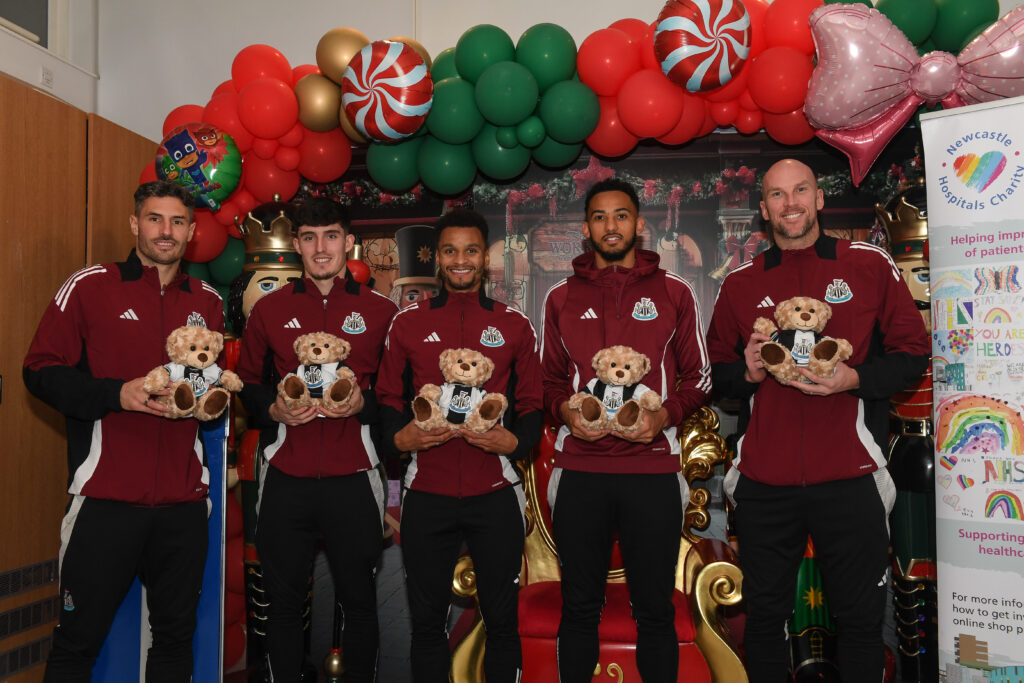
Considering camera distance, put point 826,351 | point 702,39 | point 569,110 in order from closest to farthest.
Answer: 1. point 826,351
2. point 702,39
3. point 569,110

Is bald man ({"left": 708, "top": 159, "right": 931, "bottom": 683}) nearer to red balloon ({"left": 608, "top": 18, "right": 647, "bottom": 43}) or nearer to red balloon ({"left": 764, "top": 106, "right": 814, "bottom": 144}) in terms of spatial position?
red balloon ({"left": 764, "top": 106, "right": 814, "bottom": 144})

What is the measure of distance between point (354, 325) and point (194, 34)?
307 centimetres

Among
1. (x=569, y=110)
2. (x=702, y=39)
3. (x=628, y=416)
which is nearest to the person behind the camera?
(x=628, y=416)

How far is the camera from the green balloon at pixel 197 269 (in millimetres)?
4086

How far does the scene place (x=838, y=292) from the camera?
2.74m

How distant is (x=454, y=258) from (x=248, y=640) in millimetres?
2271

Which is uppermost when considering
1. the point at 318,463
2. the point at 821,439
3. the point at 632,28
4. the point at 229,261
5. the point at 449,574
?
the point at 632,28

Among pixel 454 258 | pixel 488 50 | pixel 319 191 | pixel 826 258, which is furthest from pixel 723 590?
pixel 319 191

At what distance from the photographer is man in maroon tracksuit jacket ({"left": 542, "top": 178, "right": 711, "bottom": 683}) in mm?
2713

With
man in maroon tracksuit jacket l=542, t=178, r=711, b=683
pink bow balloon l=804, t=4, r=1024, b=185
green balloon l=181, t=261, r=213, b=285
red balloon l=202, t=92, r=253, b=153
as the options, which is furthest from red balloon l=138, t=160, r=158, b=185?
pink bow balloon l=804, t=4, r=1024, b=185

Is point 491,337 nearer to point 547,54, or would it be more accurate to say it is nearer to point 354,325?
point 354,325

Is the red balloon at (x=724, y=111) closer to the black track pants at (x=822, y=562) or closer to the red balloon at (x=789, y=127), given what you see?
the red balloon at (x=789, y=127)

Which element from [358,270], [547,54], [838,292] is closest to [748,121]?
[547,54]

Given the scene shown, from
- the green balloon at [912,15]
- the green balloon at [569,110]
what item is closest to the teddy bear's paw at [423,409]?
the green balloon at [569,110]
